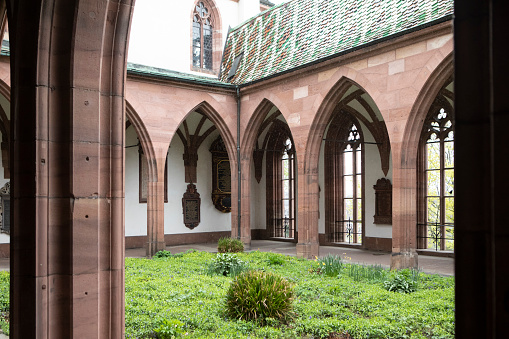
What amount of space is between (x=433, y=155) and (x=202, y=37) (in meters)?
9.29

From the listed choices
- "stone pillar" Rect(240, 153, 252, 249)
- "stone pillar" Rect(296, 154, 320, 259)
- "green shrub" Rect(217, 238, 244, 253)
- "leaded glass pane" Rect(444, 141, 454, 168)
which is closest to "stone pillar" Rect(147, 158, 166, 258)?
"green shrub" Rect(217, 238, 244, 253)

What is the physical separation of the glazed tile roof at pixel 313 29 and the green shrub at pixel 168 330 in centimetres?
774

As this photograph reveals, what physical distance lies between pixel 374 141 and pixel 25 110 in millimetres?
13312

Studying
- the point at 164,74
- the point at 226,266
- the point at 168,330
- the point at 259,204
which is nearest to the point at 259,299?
the point at 168,330

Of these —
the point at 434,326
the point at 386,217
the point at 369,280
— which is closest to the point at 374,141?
the point at 386,217

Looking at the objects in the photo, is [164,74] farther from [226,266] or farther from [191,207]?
[226,266]

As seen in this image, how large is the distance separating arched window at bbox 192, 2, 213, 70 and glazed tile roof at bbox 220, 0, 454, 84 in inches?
28.5

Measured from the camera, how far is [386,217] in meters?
14.7

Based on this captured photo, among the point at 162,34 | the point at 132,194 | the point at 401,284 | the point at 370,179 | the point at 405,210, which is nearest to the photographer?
the point at 401,284

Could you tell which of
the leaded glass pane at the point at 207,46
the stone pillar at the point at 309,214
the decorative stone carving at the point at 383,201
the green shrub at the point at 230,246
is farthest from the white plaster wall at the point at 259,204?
the stone pillar at the point at 309,214

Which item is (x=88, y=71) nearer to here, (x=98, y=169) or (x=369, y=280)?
(x=98, y=169)

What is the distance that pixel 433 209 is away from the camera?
14.0m

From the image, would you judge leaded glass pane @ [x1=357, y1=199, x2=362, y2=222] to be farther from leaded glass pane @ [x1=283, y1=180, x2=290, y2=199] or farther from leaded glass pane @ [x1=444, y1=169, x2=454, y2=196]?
leaded glass pane @ [x1=283, y1=180, x2=290, y2=199]

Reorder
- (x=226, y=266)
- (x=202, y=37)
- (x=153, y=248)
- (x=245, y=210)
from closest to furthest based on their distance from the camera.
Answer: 1. (x=226, y=266)
2. (x=153, y=248)
3. (x=245, y=210)
4. (x=202, y=37)
